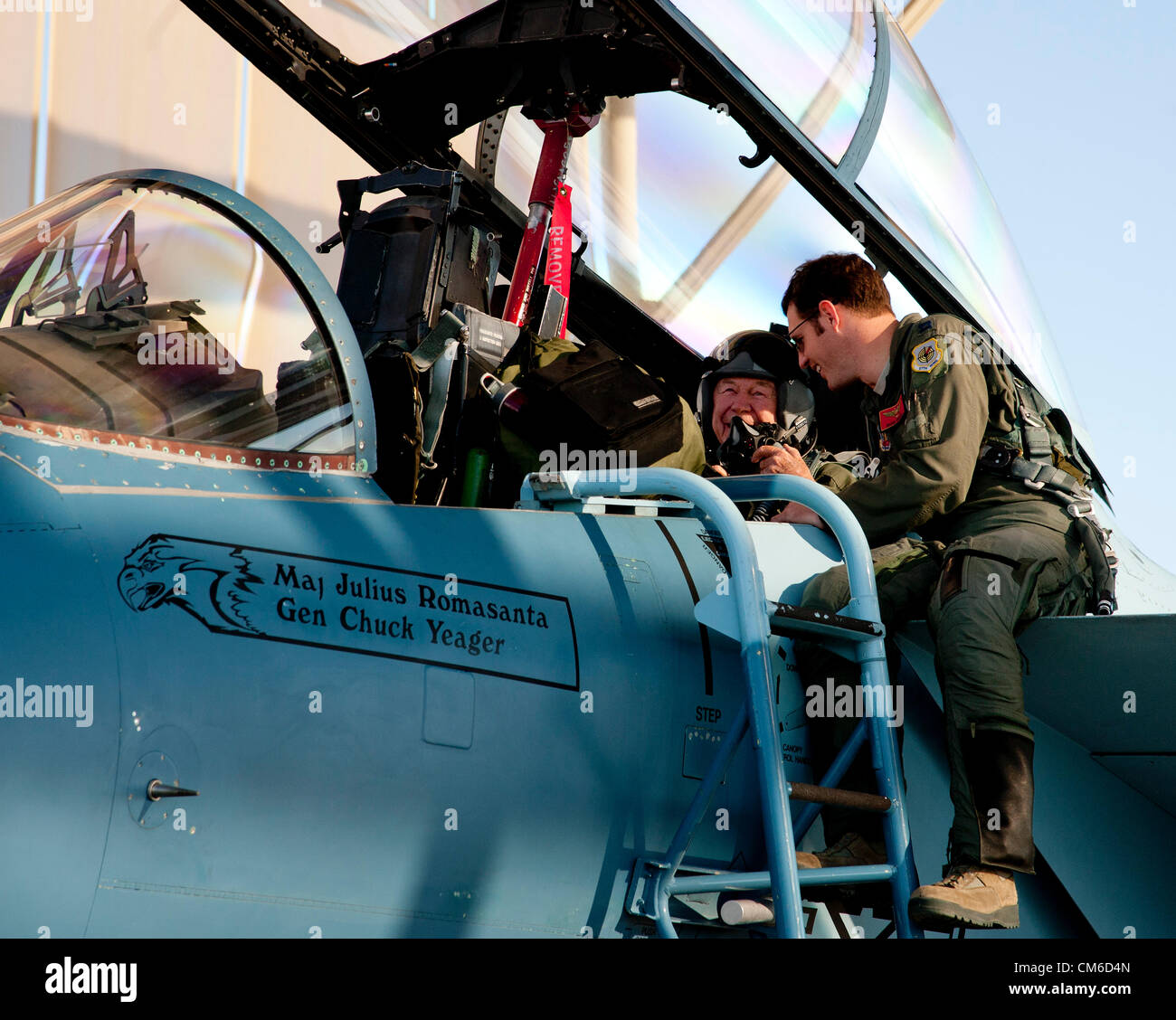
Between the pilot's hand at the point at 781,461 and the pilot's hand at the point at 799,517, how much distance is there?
0.37 feet

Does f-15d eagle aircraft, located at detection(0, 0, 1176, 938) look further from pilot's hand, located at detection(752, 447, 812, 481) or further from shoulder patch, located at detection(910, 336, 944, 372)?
shoulder patch, located at detection(910, 336, 944, 372)

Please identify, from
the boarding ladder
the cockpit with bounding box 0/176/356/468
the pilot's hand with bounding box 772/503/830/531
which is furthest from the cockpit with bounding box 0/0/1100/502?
the pilot's hand with bounding box 772/503/830/531

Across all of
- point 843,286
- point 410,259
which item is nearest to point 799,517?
point 843,286

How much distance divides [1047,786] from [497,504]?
1.61 meters

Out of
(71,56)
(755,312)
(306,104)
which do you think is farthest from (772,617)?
(71,56)

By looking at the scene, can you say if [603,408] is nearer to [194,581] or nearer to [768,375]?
[768,375]

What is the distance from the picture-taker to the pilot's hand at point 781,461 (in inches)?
135

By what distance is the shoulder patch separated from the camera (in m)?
3.28

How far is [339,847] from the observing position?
2.04 m

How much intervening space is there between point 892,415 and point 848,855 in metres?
1.25

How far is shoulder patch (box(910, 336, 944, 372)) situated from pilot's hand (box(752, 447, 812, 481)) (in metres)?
0.40

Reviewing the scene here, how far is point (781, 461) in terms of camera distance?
345 cm

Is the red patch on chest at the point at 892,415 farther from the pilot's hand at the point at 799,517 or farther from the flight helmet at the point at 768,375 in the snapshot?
the flight helmet at the point at 768,375

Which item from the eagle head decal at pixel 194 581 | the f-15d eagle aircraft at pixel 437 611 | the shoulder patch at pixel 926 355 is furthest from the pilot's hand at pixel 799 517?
the eagle head decal at pixel 194 581
